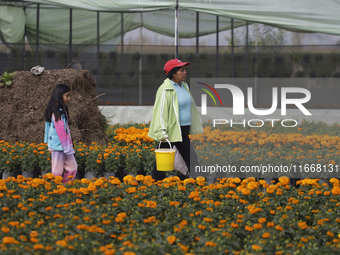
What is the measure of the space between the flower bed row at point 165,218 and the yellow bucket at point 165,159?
0.28m

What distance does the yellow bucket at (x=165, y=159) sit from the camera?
504cm

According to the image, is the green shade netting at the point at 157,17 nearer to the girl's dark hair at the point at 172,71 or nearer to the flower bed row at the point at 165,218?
the girl's dark hair at the point at 172,71

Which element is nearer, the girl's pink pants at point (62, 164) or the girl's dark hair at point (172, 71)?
the girl's dark hair at point (172, 71)

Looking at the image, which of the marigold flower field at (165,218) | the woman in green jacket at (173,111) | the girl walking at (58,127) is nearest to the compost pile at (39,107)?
the girl walking at (58,127)

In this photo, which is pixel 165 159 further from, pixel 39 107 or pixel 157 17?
pixel 157 17

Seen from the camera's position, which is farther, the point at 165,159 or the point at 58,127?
the point at 58,127

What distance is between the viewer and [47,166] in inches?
248

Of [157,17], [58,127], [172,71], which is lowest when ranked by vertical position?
[58,127]

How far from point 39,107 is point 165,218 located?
5037mm

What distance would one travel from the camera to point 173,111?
17.4 feet

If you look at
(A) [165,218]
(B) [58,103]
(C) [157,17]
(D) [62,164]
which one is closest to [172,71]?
(B) [58,103]

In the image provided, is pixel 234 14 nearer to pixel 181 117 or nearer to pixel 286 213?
pixel 181 117

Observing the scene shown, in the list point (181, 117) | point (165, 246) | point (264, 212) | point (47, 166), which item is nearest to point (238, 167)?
point (181, 117)

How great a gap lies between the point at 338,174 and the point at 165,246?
3588 millimetres
